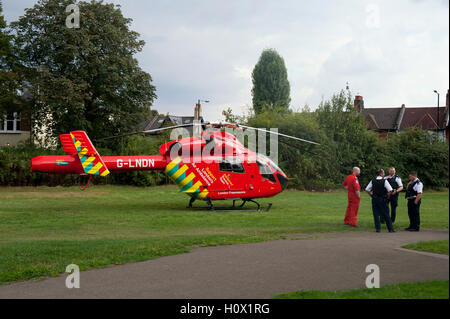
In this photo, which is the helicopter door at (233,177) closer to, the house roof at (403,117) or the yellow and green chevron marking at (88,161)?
the yellow and green chevron marking at (88,161)

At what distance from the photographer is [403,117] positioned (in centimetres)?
6550

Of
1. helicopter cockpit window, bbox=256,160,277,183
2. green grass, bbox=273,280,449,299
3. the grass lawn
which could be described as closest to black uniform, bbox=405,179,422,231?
the grass lawn

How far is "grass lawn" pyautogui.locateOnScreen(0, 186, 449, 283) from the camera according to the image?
1002cm

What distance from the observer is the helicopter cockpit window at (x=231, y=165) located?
66.7 ft

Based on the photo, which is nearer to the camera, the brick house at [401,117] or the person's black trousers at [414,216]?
the person's black trousers at [414,216]

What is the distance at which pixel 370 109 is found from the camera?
230 feet

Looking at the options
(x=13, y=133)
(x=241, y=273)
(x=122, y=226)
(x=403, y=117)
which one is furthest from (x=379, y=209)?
(x=403, y=117)

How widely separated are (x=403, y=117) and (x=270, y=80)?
19.7 meters

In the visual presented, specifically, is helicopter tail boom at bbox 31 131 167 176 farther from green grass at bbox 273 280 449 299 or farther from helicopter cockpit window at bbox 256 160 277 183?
green grass at bbox 273 280 449 299

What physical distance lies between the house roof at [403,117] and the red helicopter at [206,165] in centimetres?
4396

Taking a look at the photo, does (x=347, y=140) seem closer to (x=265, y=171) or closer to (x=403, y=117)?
(x=265, y=171)

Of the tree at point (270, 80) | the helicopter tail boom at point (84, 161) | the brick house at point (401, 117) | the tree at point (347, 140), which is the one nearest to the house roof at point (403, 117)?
the brick house at point (401, 117)
